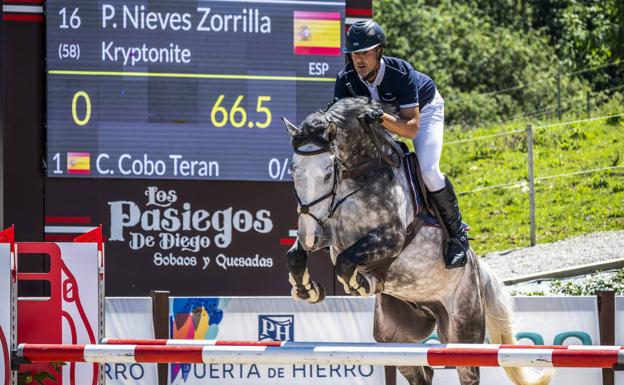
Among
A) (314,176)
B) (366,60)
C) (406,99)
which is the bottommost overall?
(314,176)

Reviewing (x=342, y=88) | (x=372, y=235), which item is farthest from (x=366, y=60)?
(x=372, y=235)

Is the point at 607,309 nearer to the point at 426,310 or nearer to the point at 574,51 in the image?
the point at 426,310

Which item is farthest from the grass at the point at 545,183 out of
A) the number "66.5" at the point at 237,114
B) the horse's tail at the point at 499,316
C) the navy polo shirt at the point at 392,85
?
the navy polo shirt at the point at 392,85

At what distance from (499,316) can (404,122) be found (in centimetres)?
135

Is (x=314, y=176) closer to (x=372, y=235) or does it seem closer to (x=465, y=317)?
(x=372, y=235)

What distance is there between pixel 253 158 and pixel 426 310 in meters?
2.17

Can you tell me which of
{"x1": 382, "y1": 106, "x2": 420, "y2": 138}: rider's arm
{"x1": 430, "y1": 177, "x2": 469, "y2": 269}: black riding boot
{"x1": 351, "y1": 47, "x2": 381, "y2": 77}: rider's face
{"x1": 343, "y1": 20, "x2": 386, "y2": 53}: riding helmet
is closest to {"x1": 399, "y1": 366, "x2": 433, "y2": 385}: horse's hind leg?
{"x1": 430, "y1": 177, "x2": 469, "y2": 269}: black riding boot

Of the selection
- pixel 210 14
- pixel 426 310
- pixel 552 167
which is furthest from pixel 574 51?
pixel 426 310

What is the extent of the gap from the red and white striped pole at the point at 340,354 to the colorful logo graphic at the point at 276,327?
2.26m

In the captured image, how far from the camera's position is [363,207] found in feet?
17.9

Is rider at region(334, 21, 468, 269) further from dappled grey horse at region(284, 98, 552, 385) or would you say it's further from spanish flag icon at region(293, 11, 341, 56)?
spanish flag icon at region(293, 11, 341, 56)

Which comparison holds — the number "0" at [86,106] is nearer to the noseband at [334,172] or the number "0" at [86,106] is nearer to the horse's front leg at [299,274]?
the noseband at [334,172]

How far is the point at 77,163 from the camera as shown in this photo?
7730 mm

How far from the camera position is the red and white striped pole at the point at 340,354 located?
4.88 m
